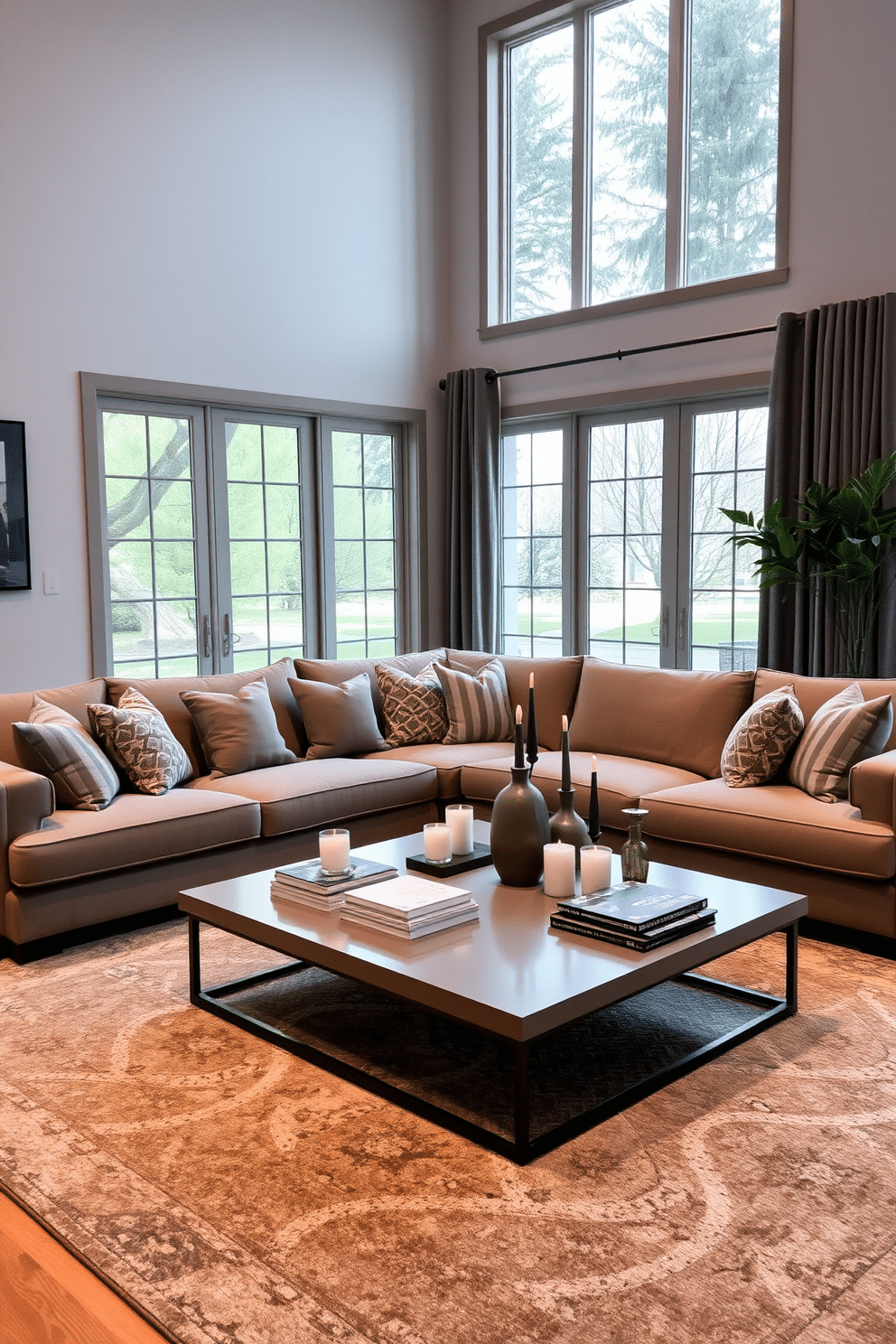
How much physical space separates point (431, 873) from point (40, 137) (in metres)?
3.94

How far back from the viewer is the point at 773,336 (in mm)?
5461

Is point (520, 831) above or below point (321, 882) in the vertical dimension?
above

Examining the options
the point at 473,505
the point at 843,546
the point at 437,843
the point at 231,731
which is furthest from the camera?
the point at 473,505

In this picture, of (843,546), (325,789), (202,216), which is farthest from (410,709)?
(202,216)

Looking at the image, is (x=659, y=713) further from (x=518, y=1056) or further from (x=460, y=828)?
(x=518, y=1056)

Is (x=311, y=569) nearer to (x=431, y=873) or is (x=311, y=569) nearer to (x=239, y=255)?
(x=239, y=255)

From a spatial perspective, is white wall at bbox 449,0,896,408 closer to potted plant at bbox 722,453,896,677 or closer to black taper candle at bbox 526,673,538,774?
potted plant at bbox 722,453,896,677

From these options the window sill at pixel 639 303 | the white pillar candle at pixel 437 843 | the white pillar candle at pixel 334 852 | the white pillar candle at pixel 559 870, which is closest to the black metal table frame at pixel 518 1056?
the white pillar candle at pixel 334 852

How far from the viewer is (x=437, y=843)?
3.14 meters

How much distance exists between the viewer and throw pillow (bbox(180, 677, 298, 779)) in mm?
4328

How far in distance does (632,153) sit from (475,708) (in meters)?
3.35

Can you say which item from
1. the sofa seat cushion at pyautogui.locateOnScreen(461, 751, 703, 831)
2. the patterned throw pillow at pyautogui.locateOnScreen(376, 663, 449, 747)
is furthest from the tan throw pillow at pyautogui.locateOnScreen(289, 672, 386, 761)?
the sofa seat cushion at pyautogui.locateOnScreen(461, 751, 703, 831)

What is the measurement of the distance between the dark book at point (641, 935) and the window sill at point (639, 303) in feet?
12.5

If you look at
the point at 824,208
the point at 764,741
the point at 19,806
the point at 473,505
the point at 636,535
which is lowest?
the point at 19,806
